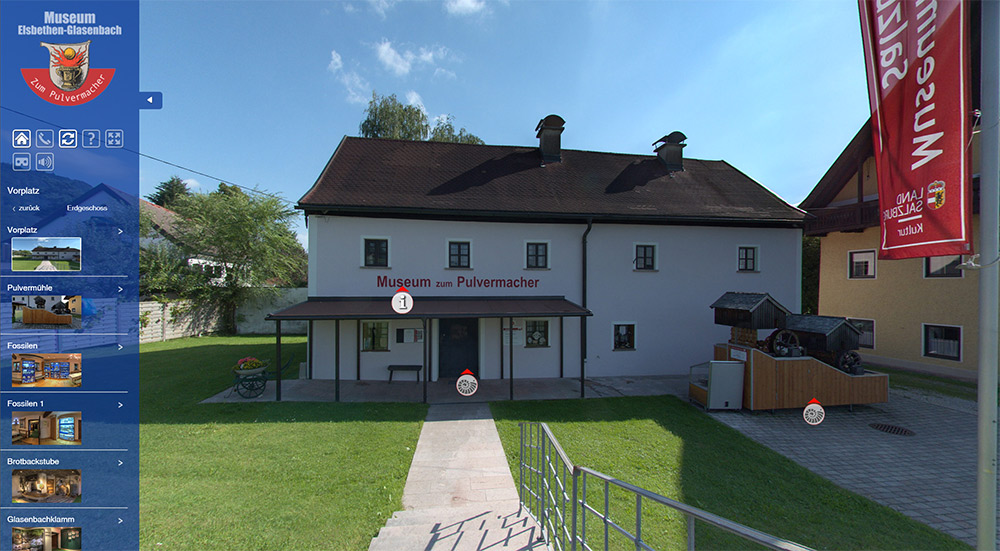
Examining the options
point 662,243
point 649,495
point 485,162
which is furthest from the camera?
point 485,162

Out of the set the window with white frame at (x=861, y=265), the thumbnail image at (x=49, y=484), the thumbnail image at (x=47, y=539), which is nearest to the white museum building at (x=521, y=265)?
the window with white frame at (x=861, y=265)

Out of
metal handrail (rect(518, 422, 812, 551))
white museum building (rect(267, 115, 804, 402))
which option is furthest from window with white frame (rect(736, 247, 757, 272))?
metal handrail (rect(518, 422, 812, 551))

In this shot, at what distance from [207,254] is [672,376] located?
2676 cm

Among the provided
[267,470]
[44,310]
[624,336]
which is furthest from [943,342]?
[44,310]

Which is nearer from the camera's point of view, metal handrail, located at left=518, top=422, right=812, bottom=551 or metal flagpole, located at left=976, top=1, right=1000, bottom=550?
metal handrail, located at left=518, top=422, right=812, bottom=551

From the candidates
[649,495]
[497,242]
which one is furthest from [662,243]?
[649,495]

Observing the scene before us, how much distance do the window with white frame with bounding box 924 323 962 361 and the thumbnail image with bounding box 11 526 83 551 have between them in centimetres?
2309

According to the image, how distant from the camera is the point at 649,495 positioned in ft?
7.94

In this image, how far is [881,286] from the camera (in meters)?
16.2

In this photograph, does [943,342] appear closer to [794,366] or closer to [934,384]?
[934,384]

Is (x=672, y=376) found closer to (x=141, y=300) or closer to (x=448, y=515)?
(x=448, y=515)

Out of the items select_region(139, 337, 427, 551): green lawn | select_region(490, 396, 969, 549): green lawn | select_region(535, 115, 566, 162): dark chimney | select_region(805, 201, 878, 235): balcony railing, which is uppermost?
select_region(535, 115, 566, 162): dark chimney

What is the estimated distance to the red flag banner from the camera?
10.0ft

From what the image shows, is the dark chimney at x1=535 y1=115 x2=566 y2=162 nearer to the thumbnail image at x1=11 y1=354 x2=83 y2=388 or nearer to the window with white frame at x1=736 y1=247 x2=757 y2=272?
the window with white frame at x1=736 y1=247 x2=757 y2=272
